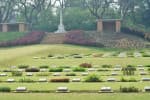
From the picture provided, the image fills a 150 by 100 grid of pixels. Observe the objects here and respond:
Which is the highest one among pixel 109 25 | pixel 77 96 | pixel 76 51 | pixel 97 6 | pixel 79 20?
pixel 97 6

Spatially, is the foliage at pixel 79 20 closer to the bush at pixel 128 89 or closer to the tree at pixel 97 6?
the tree at pixel 97 6

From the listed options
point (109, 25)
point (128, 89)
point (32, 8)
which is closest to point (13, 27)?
point (32, 8)

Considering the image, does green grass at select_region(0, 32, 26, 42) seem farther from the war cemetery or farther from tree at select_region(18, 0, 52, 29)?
tree at select_region(18, 0, 52, 29)

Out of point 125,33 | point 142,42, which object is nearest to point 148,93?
point 142,42

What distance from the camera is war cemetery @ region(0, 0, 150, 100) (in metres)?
13.4

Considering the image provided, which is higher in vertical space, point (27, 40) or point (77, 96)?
point (77, 96)

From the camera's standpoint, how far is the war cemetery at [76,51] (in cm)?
1338

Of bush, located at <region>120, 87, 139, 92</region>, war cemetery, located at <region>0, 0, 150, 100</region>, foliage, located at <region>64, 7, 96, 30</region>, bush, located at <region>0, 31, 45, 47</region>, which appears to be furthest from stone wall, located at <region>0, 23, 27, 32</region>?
bush, located at <region>120, 87, 139, 92</region>

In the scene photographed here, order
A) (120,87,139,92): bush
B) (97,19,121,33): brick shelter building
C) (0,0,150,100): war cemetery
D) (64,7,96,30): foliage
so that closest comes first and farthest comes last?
(120,87,139,92): bush → (0,0,150,100): war cemetery → (97,19,121,33): brick shelter building → (64,7,96,30): foliage

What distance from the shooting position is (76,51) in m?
35.1

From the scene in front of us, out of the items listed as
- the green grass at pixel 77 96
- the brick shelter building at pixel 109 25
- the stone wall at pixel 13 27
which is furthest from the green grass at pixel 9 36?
the green grass at pixel 77 96

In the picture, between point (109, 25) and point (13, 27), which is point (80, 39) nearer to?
point (109, 25)

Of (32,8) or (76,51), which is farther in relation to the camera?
(32,8)

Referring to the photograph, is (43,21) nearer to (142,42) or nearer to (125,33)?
(125,33)
